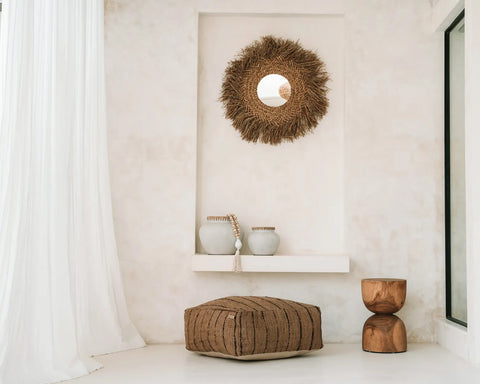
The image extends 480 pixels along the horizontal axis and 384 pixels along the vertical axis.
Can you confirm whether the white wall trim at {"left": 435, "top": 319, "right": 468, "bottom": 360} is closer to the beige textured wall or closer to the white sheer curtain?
the beige textured wall

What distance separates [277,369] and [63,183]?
1.32 metres

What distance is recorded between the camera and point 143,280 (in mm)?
3787

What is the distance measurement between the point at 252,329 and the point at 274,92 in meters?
1.62

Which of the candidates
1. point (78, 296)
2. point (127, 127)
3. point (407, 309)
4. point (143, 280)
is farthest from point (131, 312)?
point (407, 309)

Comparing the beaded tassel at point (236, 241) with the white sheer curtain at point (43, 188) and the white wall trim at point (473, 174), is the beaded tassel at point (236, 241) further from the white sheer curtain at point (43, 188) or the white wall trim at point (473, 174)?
the white wall trim at point (473, 174)

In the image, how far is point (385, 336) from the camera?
3.37 m

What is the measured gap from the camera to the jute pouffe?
3012 mm

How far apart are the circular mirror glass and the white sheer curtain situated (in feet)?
3.95

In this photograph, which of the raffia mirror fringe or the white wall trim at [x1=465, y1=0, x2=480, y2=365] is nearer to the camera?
the white wall trim at [x1=465, y1=0, x2=480, y2=365]

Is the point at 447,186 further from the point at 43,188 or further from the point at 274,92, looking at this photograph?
the point at 43,188

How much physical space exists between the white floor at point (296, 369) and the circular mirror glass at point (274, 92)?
5.16 feet

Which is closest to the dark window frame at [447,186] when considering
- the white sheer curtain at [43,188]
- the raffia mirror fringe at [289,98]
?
the raffia mirror fringe at [289,98]

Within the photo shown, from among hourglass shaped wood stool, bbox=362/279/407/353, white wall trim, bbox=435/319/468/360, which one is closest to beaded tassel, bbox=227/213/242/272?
hourglass shaped wood stool, bbox=362/279/407/353

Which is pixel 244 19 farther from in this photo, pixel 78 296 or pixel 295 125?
pixel 78 296
